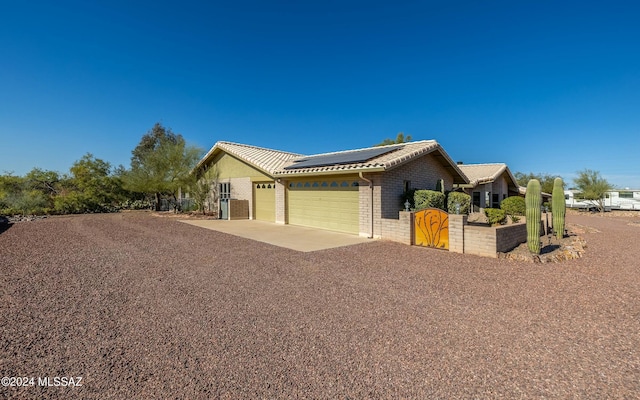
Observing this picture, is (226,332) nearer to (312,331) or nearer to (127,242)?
(312,331)

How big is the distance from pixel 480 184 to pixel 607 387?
64.5 ft

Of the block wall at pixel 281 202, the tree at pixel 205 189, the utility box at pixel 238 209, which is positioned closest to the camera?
the block wall at pixel 281 202

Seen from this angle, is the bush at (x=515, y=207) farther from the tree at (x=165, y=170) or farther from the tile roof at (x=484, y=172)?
the tree at (x=165, y=170)

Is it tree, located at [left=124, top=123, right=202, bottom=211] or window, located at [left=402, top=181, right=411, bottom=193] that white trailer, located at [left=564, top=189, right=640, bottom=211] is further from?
tree, located at [left=124, top=123, right=202, bottom=211]

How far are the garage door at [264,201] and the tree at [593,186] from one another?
37526mm

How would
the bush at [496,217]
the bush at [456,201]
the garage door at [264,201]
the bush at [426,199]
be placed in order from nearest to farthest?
1. the bush at [426,199]
2. the bush at [456,201]
3. the bush at [496,217]
4. the garage door at [264,201]

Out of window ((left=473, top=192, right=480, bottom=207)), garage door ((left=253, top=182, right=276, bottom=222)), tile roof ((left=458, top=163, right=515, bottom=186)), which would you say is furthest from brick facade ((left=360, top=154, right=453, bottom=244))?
window ((left=473, top=192, right=480, bottom=207))

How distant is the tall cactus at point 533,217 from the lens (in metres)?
7.81

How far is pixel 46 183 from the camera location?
22.0m

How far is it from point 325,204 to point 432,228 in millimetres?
5404

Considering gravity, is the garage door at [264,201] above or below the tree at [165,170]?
below

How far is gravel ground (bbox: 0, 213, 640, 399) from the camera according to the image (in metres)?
2.68

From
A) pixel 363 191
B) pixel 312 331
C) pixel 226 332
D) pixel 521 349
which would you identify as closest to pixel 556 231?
pixel 363 191

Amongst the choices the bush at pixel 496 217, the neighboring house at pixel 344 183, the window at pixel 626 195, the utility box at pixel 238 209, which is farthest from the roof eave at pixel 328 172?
the window at pixel 626 195
